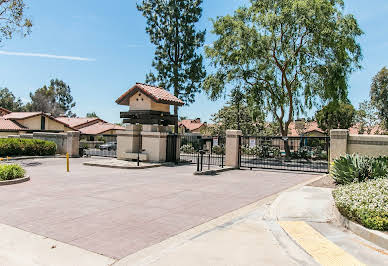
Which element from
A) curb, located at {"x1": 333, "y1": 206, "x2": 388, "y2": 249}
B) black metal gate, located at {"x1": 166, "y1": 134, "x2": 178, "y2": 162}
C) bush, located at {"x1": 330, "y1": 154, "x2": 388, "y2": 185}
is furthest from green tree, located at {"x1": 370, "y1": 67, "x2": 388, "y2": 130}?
curb, located at {"x1": 333, "y1": 206, "x2": 388, "y2": 249}

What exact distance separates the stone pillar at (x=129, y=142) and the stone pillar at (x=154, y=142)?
0.55 m

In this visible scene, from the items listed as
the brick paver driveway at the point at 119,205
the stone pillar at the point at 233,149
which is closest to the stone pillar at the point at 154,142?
the stone pillar at the point at 233,149

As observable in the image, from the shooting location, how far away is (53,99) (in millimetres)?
95125

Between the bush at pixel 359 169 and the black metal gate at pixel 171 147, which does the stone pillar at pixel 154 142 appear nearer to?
the black metal gate at pixel 171 147

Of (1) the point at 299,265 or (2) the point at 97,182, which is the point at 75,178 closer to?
(2) the point at 97,182

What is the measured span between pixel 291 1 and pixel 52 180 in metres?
21.8

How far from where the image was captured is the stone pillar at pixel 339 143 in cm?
1395

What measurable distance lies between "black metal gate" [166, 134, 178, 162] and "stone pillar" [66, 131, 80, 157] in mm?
8642

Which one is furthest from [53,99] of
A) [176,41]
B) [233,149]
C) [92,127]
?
[233,149]

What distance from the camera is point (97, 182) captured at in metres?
12.2

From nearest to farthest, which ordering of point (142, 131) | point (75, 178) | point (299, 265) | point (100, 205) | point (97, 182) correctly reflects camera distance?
point (299, 265)
point (100, 205)
point (97, 182)
point (75, 178)
point (142, 131)

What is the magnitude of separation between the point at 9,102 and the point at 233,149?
278ft

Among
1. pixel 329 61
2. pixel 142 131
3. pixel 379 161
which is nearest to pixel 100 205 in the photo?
pixel 379 161

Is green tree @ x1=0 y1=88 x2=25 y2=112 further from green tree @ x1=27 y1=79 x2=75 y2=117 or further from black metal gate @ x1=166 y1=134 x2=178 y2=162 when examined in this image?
black metal gate @ x1=166 y1=134 x2=178 y2=162
